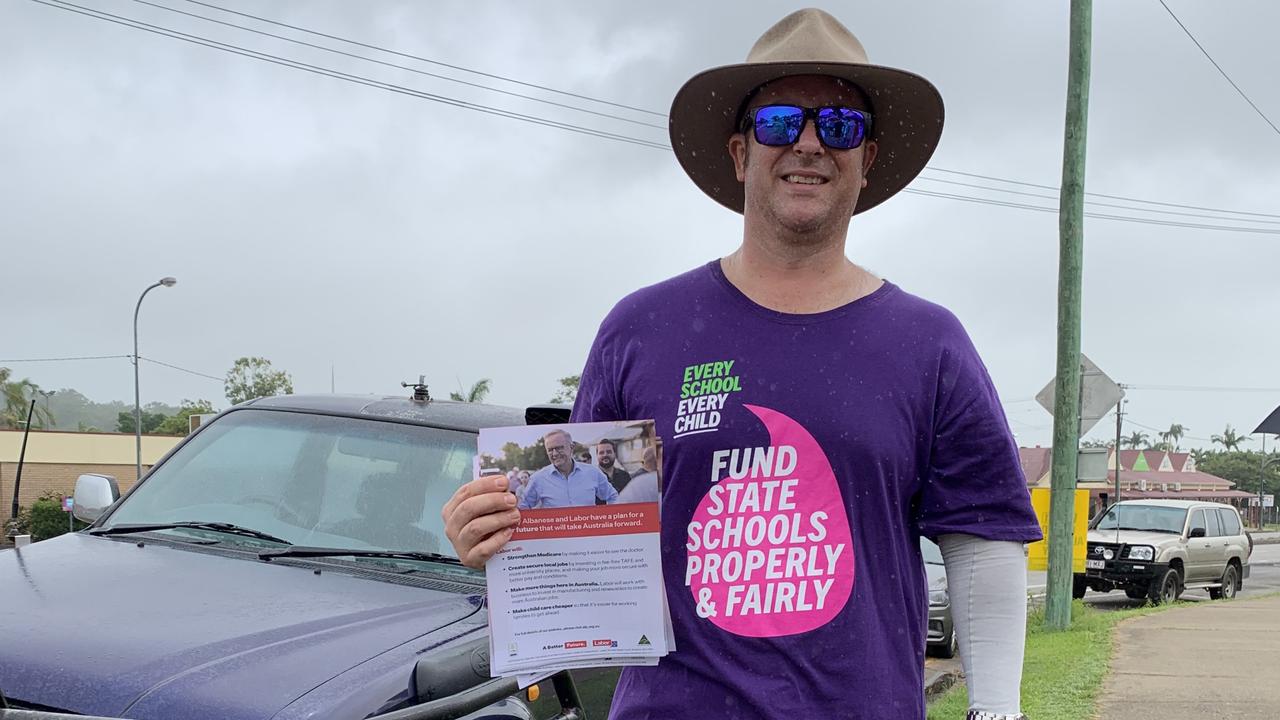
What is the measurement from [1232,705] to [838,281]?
260 inches

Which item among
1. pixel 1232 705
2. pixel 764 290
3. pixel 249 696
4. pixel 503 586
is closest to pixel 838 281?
pixel 764 290

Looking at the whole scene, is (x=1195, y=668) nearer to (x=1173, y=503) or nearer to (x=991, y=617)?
(x=991, y=617)

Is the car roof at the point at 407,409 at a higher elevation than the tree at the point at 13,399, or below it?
higher

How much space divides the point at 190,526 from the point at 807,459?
8.00ft

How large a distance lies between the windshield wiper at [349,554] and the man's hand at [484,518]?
1.46 m

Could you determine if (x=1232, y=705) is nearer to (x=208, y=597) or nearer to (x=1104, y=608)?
(x=208, y=597)

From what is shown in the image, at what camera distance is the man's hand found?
2020mm

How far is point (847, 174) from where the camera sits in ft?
7.47

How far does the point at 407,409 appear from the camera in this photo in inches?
166

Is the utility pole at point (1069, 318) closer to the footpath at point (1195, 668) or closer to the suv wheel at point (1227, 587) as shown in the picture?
the footpath at point (1195, 668)

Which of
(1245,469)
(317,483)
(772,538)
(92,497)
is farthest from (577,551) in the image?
(1245,469)

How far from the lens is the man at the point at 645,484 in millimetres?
2039

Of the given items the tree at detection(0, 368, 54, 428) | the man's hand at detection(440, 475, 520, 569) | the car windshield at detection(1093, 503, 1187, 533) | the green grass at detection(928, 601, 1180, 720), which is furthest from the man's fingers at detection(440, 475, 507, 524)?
the tree at detection(0, 368, 54, 428)

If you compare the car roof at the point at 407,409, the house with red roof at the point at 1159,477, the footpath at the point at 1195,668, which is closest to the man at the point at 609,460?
the car roof at the point at 407,409
